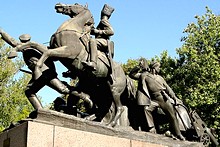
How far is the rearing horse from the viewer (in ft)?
35.7

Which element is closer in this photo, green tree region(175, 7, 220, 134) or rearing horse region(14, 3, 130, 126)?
rearing horse region(14, 3, 130, 126)

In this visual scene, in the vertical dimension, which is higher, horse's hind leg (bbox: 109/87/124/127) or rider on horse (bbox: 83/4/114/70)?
rider on horse (bbox: 83/4/114/70)

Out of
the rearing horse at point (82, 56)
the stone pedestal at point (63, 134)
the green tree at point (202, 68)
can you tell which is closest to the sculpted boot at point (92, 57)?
the rearing horse at point (82, 56)

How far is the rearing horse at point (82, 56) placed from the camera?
35.7 feet

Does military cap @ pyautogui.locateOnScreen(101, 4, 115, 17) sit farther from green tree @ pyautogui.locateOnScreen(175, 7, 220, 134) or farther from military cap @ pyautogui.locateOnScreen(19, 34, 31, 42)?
green tree @ pyautogui.locateOnScreen(175, 7, 220, 134)

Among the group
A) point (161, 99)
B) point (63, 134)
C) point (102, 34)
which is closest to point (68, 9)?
point (102, 34)

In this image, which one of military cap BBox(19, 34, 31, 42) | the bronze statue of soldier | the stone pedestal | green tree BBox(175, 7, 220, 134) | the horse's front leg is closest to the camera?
the stone pedestal

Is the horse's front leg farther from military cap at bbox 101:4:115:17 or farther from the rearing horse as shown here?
military cap at bbox 101:4:115:17

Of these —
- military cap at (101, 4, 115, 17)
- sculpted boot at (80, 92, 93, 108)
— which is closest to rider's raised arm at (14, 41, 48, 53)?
sculpted boot at (80, 92, 93, 108)

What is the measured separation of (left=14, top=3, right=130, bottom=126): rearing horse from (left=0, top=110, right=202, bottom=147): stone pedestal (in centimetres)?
52

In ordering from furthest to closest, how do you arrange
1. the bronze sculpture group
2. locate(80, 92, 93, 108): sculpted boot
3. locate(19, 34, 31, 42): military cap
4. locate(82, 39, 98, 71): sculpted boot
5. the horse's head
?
1. the horse's head
2. locate(80, 92, 93, 108): sculpted boot
3. locate(19, 34, 31, 42): military cap
4. the bronze sculpture group
5. locate(82, 39, 98, 71): sculpted boot

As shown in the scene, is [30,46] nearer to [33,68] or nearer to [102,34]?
[33,68]

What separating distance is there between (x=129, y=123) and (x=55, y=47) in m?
2.85

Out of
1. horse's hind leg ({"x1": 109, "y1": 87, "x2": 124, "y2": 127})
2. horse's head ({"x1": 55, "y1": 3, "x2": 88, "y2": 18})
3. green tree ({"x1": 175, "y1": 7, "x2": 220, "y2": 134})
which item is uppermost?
green tree ({"x1": 175, "y1": 7, "x2": 220, "y2": 134})
